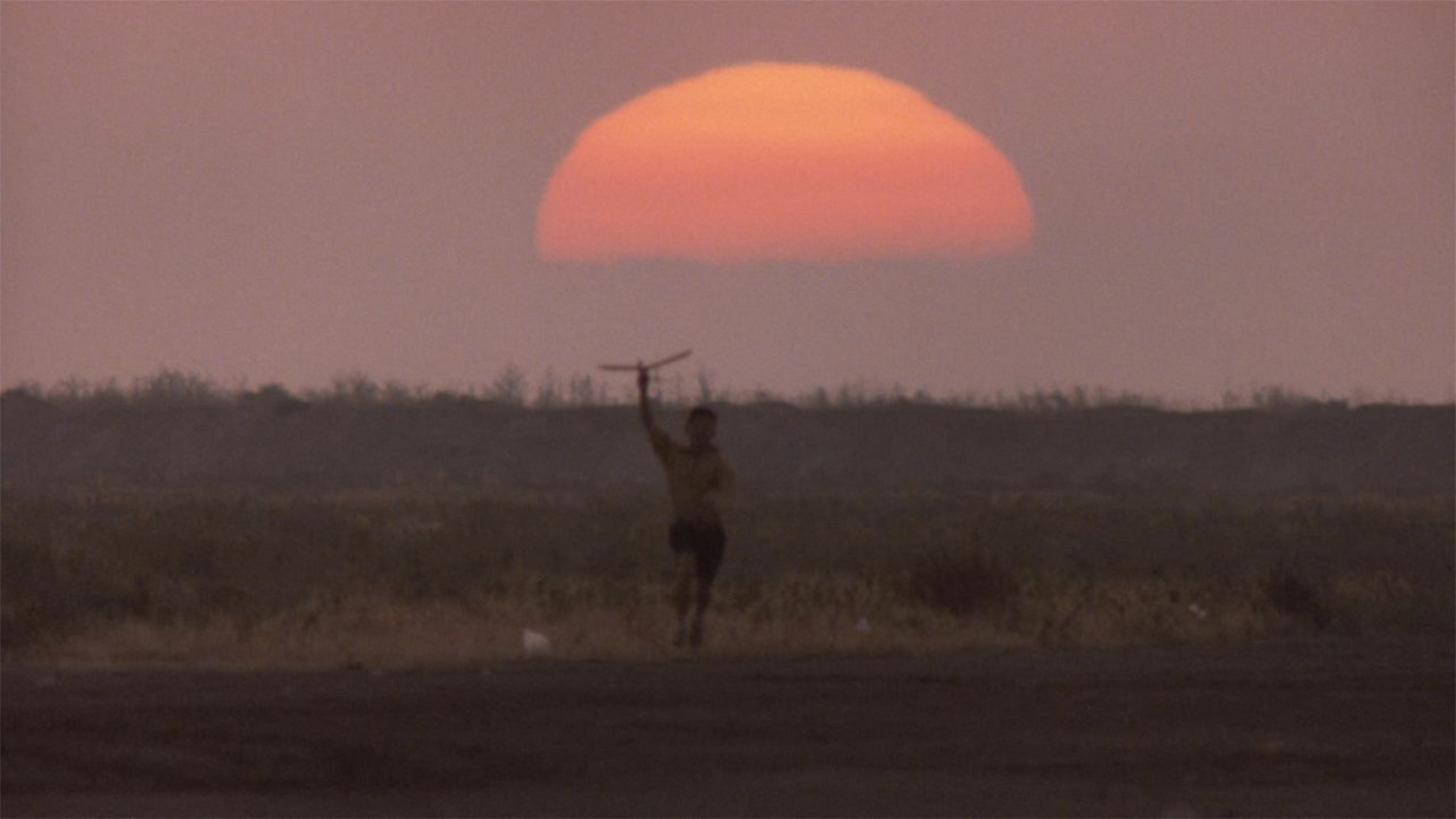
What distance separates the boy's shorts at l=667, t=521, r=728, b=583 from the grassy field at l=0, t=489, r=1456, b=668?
2.33ft

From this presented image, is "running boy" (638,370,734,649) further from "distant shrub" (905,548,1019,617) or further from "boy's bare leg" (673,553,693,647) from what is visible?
"distant shrub" (905,548,1019,617)

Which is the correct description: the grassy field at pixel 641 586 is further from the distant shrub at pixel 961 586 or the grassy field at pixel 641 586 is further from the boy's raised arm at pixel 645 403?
the boy's raised arm at pixel 645 403

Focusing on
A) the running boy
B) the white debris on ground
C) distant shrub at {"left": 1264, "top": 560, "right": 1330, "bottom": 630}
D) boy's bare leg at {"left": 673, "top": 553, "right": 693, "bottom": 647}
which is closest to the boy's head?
the running boy

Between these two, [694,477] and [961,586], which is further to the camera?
[961,586]

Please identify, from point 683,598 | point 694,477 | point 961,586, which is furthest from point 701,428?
point 961,586

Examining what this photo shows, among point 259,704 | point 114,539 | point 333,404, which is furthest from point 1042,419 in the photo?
point 259,704

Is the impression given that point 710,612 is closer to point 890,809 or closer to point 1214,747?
point 1214,747

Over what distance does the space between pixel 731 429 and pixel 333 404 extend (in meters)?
17.6

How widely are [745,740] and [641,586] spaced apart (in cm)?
1629

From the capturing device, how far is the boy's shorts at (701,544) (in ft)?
80.3

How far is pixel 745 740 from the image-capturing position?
57.4 feet

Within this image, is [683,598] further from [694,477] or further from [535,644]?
[535,644]

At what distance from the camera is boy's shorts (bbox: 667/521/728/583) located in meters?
24.5

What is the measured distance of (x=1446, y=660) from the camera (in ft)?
76.5
